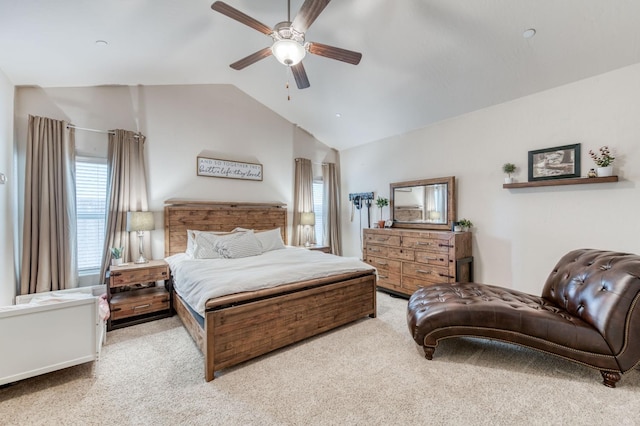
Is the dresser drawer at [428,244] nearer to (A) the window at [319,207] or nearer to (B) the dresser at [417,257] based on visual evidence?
(B) the dresser at [417,257]

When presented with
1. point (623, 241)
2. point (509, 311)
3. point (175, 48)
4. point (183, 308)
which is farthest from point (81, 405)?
point (623, 241)

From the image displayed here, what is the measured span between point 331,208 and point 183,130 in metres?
3.10

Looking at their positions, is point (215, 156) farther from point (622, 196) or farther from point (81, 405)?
point (622, 196)

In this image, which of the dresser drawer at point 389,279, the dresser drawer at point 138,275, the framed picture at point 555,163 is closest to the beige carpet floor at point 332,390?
the dresser drawer at point 138,275

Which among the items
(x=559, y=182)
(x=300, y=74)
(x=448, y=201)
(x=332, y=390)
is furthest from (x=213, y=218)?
(x=559, y=182)

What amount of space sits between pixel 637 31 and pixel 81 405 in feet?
17.4

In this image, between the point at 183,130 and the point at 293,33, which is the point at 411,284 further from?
the point at 183,130

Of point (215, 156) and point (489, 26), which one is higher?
point (489, 26)

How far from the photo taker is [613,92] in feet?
8.91

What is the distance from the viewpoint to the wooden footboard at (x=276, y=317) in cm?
212

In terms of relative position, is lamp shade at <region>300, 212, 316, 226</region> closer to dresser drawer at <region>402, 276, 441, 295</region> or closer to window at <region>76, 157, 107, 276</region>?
dresser drawer at <region>402, 276, 441, 295</region>

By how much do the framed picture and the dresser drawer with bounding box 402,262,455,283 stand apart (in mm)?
1570

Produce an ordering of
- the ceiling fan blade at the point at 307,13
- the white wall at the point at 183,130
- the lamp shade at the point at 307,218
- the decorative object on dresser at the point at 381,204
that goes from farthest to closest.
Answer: the lamp shade at the point at 307,218 < the decorative object on dresser at the point at 381,204 < the white wall at the point at 183,130 < the ceiling fan blade at the point at 307,13

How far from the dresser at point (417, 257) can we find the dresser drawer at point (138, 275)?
3.14 m
